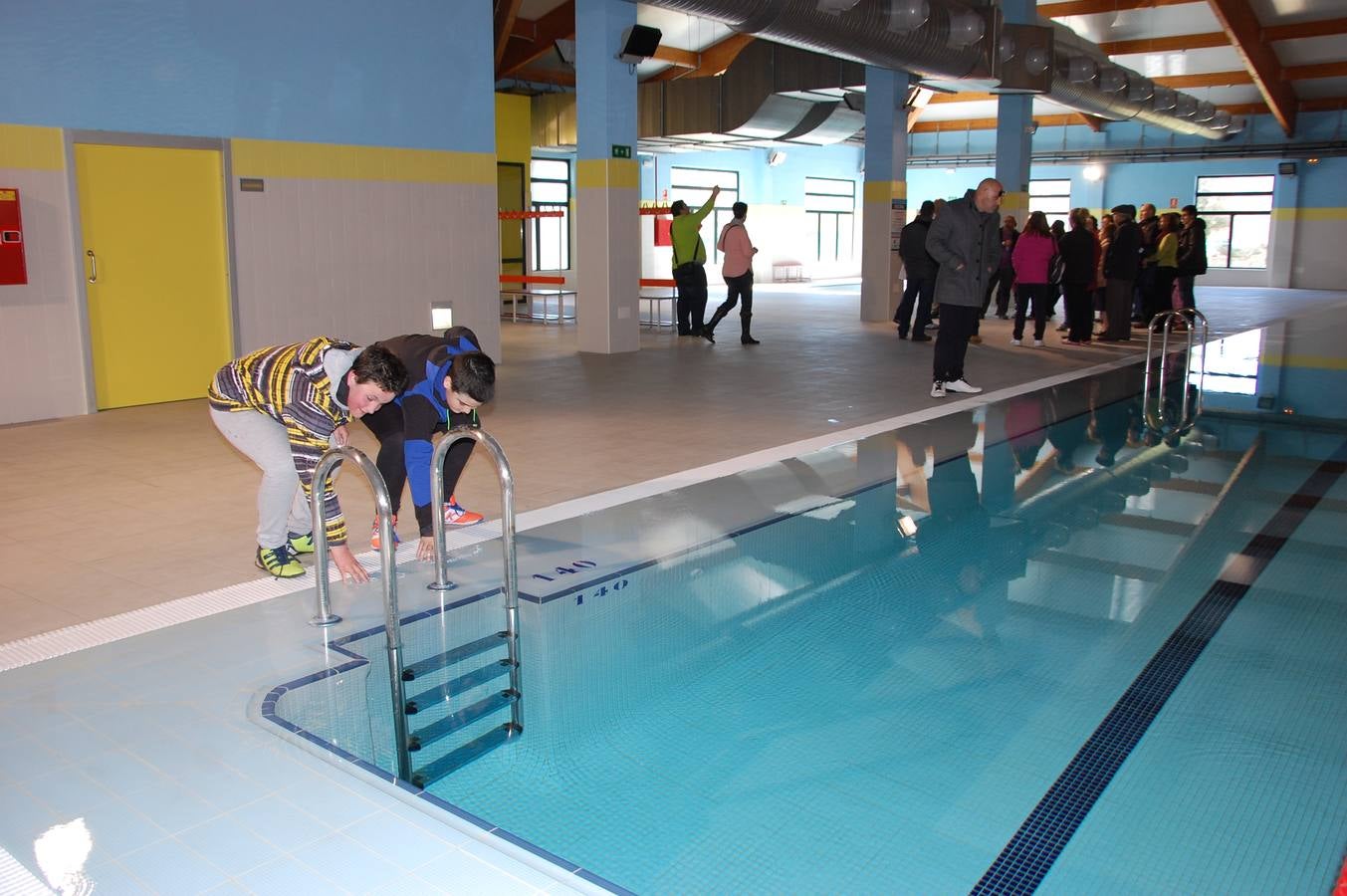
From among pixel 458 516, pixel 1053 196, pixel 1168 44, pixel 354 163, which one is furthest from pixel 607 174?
pixel 1053 196

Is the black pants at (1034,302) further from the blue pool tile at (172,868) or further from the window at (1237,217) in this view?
the window at (1237,217)

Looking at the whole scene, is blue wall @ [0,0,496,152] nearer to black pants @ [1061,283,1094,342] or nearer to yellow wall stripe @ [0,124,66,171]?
yellow wall stripe @ [0,124,66,171]

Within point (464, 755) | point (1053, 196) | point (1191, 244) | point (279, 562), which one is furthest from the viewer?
point (1053, 196)

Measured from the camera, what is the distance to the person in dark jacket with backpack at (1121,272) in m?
12.4

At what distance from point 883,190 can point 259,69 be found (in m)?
9.51

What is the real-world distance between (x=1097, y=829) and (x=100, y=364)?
772cm

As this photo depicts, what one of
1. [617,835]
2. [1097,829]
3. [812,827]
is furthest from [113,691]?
[1097,829]

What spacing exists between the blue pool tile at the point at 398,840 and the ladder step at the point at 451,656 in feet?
2.89

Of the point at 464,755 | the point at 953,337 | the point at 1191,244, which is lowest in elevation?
the point at 464,755

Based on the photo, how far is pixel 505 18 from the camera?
50.2ft

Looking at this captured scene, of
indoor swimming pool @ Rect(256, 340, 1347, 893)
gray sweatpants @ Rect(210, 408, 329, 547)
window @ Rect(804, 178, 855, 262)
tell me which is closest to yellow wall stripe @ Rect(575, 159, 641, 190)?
indoor swimming pool @ Rect(256, 340, 1347, 893)

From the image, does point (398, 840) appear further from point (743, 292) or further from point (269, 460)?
point (743, 292)

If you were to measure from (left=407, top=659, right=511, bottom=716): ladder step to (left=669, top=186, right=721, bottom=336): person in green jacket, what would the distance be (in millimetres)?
9282

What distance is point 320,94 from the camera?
8719mm
